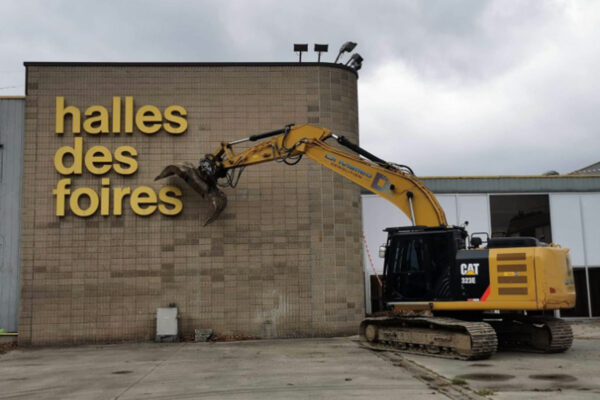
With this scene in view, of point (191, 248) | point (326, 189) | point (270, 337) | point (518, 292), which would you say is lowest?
point (270, 337)

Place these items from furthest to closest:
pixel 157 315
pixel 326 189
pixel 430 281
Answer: pixel 326 189 < pixel 157 315 < pixel 430 281

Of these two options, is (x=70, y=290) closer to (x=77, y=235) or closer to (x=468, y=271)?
(x=77, y=235)

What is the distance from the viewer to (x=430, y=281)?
13.9m

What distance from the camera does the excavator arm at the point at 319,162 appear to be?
571 inches

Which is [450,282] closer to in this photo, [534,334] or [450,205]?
[534,334]

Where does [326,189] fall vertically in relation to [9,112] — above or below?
below

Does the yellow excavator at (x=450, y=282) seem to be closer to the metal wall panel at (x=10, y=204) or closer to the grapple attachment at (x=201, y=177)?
the grapple attachment at (x=201, y=177)

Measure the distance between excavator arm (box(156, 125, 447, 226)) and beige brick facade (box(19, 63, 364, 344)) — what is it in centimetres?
75

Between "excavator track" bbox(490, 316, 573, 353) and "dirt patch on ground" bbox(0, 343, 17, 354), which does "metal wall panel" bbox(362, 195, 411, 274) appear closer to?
"excavator track" bbox(490, 316, 573, 353)

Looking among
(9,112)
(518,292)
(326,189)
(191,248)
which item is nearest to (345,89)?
(326,189)

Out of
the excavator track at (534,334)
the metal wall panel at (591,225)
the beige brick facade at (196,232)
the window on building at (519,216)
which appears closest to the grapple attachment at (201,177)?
the beige brick facade at (196,232)

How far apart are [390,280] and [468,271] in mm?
2036

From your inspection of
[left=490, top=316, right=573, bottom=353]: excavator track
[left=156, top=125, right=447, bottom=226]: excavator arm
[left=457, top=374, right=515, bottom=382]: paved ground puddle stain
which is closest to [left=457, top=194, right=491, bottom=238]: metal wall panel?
[left=156, top=125, right=447, bottom=226]: excavator arm

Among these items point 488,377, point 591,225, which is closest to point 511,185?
point 591,225
